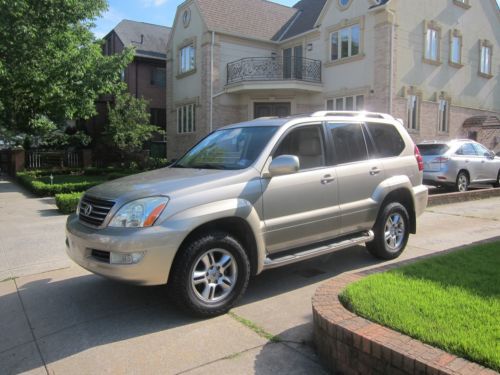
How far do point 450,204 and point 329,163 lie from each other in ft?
23.9

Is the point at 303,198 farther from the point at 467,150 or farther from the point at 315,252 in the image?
the point at 467,150

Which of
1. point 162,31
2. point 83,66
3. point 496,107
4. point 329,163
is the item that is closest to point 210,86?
point 83,66

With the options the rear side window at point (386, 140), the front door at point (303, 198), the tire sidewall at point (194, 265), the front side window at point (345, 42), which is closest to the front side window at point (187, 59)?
the front side window at point (345, 42)

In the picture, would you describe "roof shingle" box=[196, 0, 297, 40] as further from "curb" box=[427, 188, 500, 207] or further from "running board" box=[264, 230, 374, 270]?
"running board" box=[264, 230, 374, 270]

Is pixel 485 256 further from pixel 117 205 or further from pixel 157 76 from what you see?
pixel 157 76

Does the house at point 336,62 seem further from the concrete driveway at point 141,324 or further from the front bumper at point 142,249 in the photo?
the front bumper at point 142,249

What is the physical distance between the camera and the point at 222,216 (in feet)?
13.7

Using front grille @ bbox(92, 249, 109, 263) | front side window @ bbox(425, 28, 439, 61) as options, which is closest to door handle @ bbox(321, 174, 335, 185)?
front grille @ bbox(92, 249, 109, 263)

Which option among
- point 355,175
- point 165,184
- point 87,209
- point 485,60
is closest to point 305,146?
point 355,175

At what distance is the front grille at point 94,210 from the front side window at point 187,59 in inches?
790

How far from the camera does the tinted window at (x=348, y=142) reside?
18.0 ft

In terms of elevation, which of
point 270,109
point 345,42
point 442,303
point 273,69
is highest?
point 345,42

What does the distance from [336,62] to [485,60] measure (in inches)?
363

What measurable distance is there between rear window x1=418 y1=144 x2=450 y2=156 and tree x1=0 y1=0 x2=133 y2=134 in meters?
10.4
